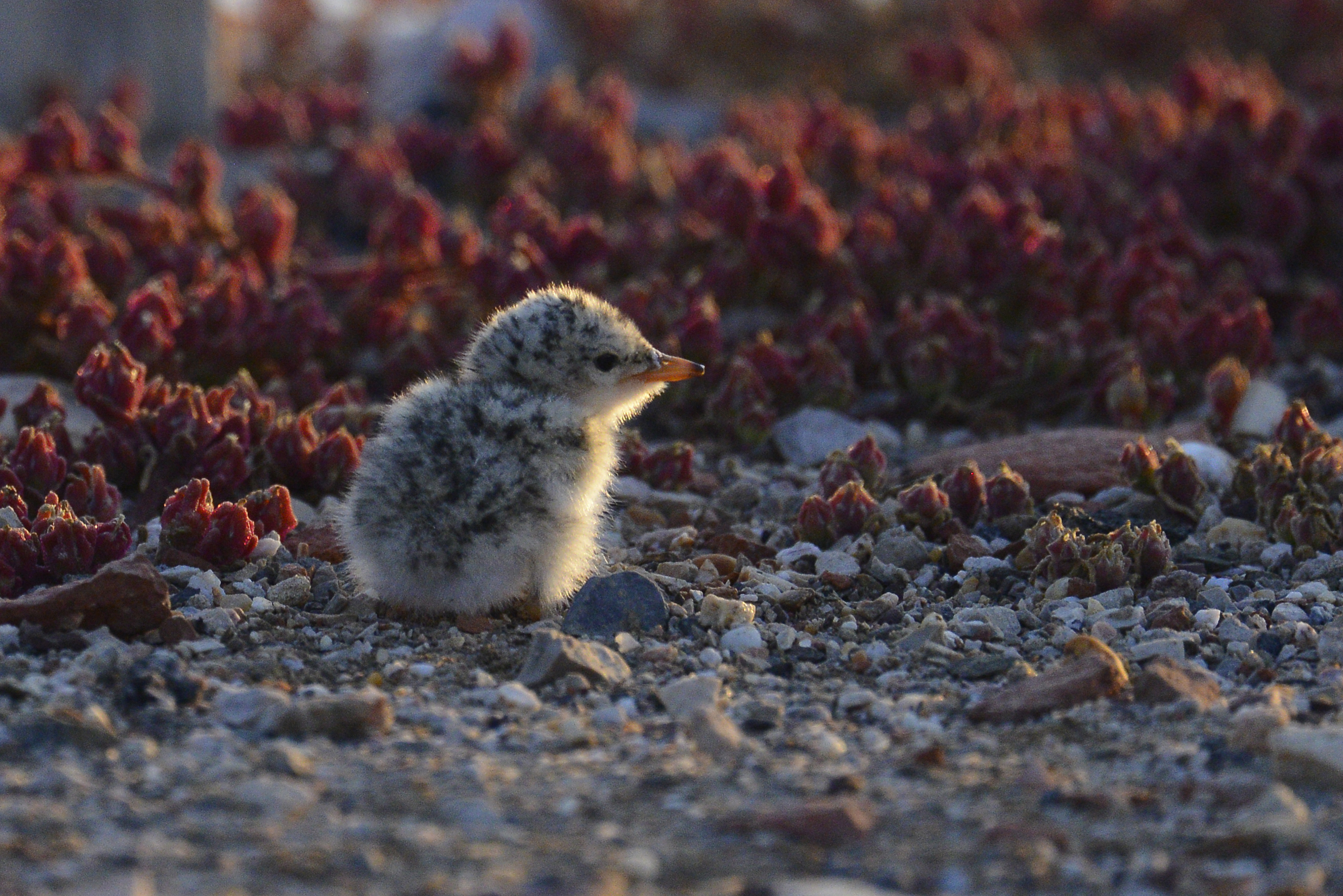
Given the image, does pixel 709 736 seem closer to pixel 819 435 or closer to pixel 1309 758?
pixel 1309 758

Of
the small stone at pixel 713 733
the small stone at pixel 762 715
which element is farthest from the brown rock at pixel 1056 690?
the small stone at pixel 713 733

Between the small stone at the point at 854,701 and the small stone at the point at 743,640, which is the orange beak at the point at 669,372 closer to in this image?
the small stone at the point at 743,640

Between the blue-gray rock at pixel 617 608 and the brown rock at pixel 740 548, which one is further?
the brown rock at pixel 740 548

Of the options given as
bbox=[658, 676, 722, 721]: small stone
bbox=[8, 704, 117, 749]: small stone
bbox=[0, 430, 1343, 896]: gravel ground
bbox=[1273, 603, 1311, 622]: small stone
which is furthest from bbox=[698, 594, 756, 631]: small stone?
bbox=[8, 704, 117, 749]: small stone

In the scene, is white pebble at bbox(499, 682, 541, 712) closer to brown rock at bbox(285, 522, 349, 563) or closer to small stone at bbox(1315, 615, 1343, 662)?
brown rock at bbox(285, 522, 349, 563)

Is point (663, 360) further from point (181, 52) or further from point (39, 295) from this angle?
point (181, 52)

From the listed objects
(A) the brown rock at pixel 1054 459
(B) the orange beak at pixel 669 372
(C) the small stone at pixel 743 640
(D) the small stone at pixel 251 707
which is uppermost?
(B) the orange beak at pixel 669 372
